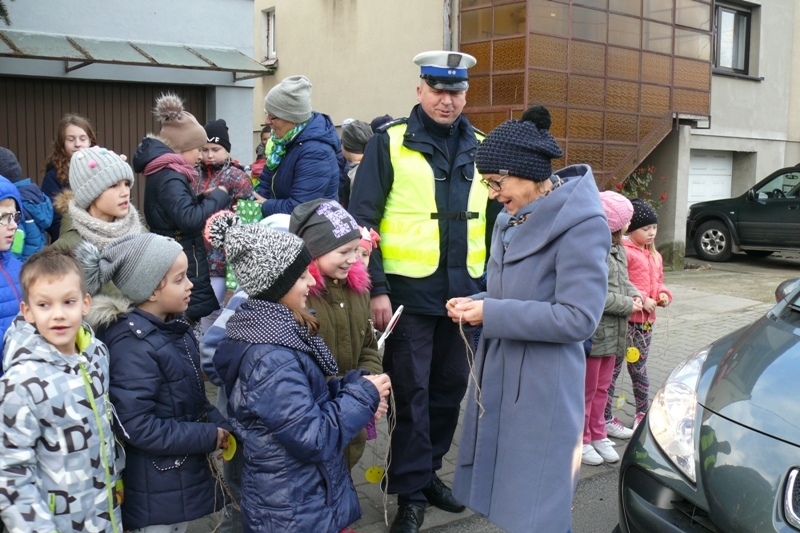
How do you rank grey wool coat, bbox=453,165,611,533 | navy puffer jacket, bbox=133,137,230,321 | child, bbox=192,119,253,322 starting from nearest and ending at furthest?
grey wool coat, bbox=453,165,611,533, navy puffer jacket, bbox=133,137,230,321, child, bbox=192,119,253,322

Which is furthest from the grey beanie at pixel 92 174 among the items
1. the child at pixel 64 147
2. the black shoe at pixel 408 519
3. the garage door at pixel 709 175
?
the garage door at pixel 709 175

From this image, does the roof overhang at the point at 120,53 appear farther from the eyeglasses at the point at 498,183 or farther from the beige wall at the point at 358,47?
the eyeglasses at the point at 498,183

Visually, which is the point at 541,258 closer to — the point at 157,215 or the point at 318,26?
the point at 157,215

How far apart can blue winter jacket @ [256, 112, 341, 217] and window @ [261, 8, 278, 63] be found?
1399cm

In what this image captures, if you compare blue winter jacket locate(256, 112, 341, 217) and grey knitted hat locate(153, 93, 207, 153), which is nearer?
blue winter jacket locate(256, 112, 341, 217)

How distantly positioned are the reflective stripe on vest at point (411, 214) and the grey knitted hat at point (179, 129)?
1766 millimetres

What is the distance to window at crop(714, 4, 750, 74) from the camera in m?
15.6

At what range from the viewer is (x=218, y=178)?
4832 mm

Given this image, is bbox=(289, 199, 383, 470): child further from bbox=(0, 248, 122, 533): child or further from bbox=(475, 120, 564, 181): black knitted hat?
bbox=(0, 248, 122, 533): child

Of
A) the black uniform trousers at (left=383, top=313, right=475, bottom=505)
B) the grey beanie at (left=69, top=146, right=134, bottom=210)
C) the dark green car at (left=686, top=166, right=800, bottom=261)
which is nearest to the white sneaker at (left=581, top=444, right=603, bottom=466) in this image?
the black uniform trousers at (left=383, top=313, right=475, bottom=505)

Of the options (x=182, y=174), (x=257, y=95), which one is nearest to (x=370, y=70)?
(x=257, y=95)

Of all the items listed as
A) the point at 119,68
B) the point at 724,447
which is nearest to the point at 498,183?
the point at 724,447

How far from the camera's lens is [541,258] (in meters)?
2.75

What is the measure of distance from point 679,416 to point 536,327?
0.65 meters
